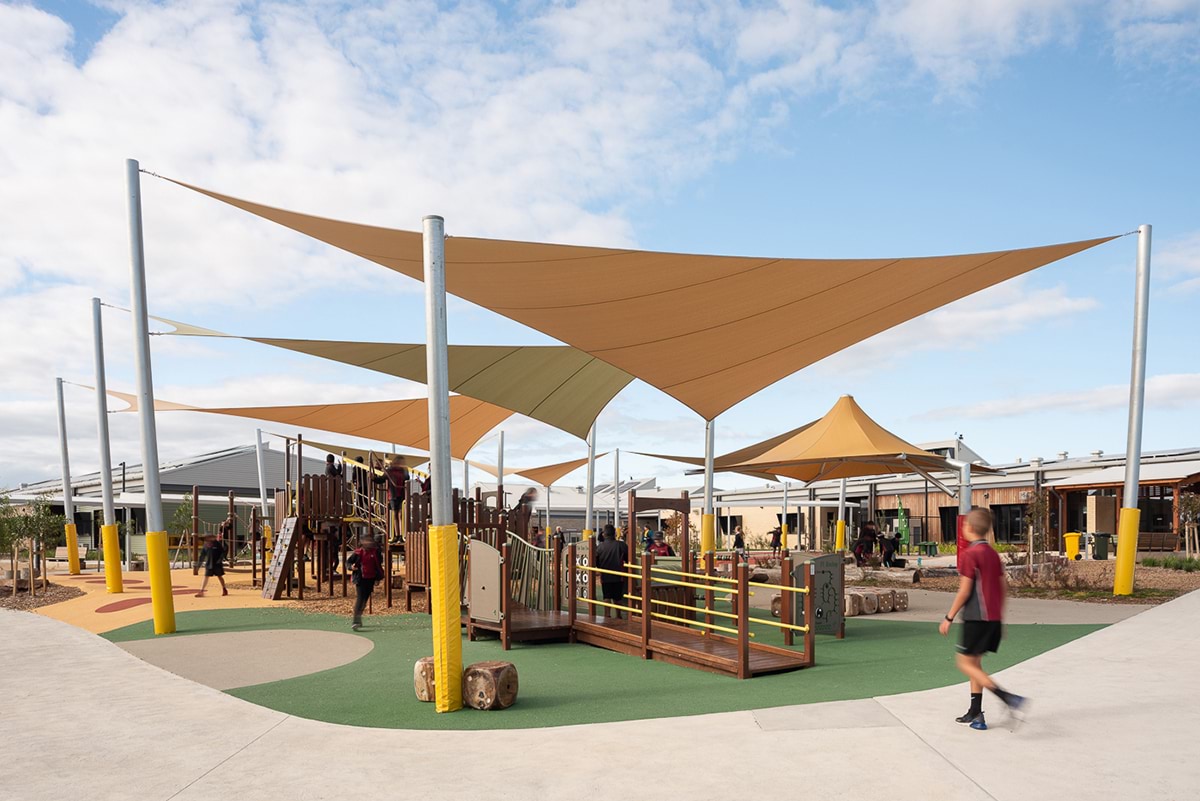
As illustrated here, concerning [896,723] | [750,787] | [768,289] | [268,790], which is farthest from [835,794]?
[768,289]

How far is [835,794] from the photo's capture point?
4.43 m

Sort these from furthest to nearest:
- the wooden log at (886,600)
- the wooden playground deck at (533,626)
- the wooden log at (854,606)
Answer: the wooden log at (886,600) < the wooden log at (854,606) < the wooden playground deck at (533,626)

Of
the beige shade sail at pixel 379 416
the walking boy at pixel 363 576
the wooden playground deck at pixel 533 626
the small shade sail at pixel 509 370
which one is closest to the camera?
the wooden playground deck at pixel 533 626

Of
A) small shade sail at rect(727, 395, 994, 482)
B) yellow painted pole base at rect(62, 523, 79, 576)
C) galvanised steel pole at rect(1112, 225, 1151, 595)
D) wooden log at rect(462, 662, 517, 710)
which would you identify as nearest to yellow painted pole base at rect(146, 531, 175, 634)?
wooden log at rect(462, 662, 517, 710)

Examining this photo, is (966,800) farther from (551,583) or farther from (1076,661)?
(551,583)

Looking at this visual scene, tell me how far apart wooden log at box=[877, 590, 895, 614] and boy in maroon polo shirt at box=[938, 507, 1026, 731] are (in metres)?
7.55

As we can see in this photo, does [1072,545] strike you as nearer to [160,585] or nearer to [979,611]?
[979,611]

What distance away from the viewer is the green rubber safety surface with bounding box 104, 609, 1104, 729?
6.69 meters

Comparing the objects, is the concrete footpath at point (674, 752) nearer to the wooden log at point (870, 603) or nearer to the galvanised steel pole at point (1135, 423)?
the wooden log at point (870, 603)

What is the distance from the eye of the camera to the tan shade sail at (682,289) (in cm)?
834

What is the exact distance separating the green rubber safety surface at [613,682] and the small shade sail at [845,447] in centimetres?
667

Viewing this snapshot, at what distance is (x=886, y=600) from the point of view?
13.0m

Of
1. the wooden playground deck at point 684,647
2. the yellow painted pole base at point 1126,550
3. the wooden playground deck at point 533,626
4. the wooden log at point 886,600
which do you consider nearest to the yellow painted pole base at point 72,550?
the wooden playground deck at point 533,626

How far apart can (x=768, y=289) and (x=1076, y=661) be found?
456 centimetres
